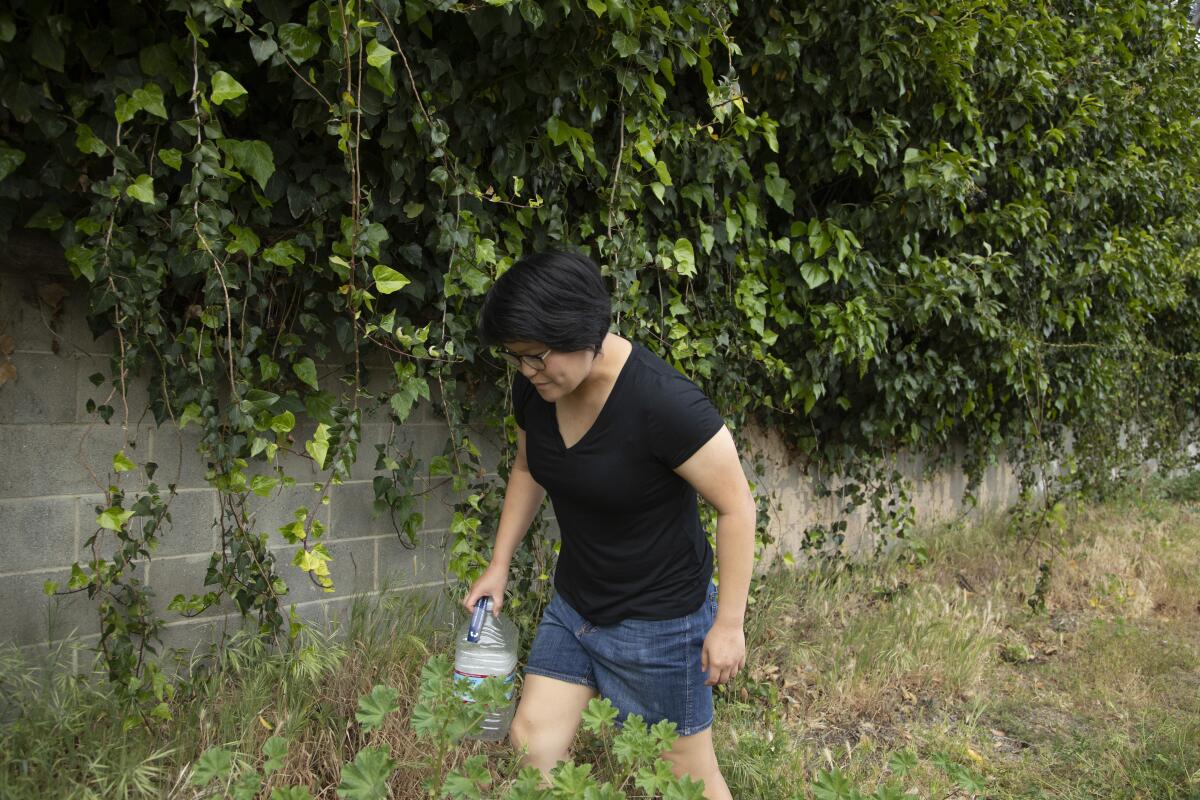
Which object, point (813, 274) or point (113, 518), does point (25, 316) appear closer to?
point (113, 518)

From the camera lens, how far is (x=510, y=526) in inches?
97.0

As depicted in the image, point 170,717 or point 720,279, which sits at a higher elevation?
point 720,279

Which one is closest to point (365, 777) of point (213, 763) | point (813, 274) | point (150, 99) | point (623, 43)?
point (213, 763)

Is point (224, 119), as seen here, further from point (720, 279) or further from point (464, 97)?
point (720, 279)

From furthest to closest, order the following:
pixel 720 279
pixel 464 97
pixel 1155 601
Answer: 1. pixel 1155 601
2. pixel 720 279
3. pixel 464 97

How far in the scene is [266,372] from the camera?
262cm

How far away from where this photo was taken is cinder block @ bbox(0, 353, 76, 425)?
240 cm

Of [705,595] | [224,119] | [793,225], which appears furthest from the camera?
[793,225]

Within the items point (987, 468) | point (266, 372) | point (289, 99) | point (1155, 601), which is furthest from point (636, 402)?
point (987, 468)

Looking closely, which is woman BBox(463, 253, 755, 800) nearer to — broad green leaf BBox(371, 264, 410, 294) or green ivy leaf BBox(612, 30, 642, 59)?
broad green leaf BBox(371, 264, 410, 294)

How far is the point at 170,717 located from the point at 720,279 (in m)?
2.65

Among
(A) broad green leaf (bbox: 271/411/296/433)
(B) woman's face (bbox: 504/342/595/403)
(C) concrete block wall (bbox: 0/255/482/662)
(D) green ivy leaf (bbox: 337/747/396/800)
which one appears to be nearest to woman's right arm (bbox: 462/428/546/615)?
(B) woman's face (bbox: 504/342/595/403)

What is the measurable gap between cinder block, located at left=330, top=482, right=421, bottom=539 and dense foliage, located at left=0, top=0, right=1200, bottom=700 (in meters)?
0.12

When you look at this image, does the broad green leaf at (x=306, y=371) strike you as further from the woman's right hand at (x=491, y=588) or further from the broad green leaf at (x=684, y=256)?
the broad green leaf at (x=684, y=256)
